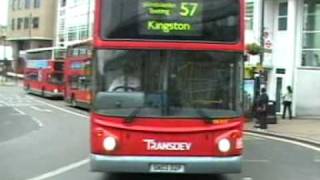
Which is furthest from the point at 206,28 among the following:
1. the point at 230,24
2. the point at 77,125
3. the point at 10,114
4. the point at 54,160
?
the point at 10,114

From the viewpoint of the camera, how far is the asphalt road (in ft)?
43.3

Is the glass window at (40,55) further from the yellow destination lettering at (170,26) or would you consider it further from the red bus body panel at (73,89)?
the yellow destination lettering at (170,26)

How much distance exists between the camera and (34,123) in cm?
2900

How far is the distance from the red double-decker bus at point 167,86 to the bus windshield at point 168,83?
0.05 ft

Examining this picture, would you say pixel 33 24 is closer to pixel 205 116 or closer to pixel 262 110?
pixel 262 110

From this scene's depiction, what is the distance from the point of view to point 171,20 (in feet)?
36.2

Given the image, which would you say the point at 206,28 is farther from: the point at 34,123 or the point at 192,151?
the point at 34,123

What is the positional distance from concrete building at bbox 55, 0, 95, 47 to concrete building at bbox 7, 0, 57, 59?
4.68m

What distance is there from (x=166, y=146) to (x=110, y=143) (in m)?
0.85

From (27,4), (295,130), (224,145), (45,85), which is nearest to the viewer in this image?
(224,145)

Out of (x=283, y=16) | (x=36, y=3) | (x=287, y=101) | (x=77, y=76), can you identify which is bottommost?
(x=287, y=101)

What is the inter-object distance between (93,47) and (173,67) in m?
1.29

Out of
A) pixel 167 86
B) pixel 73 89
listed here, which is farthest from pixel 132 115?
pixel 73 89

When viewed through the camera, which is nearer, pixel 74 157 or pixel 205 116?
pixel 205 116
